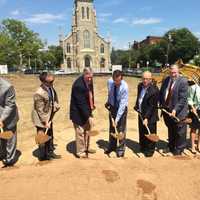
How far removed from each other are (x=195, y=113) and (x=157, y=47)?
Result: 223 ft

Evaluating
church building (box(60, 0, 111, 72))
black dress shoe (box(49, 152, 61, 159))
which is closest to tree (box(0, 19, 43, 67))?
church building (box(60, 0, 111, 72))

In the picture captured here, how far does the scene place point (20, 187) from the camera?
15.7 ft

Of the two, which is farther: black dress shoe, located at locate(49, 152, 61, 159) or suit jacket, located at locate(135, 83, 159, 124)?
black dress shoe, located at locate(49, 152, 61, 159)

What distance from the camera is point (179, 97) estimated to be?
21.5 feet

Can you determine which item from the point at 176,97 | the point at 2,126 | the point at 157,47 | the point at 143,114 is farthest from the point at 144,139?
the point at 157,47

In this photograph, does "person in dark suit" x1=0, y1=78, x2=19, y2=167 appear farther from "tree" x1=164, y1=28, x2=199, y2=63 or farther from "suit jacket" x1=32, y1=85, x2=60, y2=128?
"tree" x1=164, y1=28, x2=199, y2=63

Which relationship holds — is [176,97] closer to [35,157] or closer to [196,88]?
[196,88]

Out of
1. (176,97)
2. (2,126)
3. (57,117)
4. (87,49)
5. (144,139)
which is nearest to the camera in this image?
(2,126)

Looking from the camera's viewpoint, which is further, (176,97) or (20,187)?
(176,97)

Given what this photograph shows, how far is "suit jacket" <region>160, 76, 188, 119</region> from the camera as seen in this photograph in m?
6.48

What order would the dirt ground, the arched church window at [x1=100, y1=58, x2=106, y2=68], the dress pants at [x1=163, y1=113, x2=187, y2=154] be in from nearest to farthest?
the dirt ground
the dress pants at [x1=163, y1=113, x2=187, y2=154]
the arched church window at [x1=100, y1=58, x2=106, y2=68]

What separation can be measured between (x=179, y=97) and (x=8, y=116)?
332 cm

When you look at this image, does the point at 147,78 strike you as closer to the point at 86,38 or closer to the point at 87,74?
the point at 87,74

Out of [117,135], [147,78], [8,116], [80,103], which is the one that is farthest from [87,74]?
[8,116]
